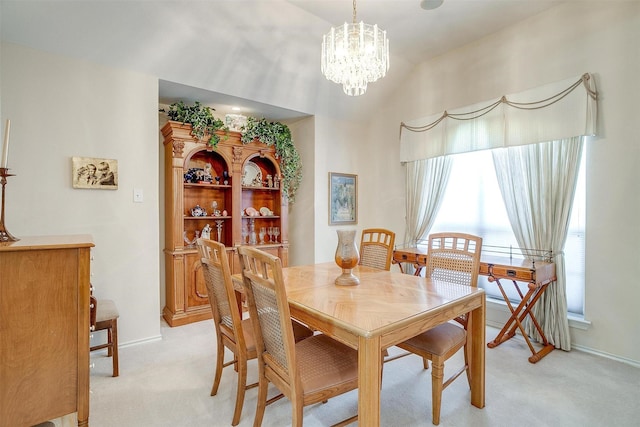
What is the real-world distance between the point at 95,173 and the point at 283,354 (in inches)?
95.2

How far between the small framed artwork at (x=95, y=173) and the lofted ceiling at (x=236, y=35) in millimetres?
865

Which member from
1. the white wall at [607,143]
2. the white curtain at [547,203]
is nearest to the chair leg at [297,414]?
the white curtain at [547,203]

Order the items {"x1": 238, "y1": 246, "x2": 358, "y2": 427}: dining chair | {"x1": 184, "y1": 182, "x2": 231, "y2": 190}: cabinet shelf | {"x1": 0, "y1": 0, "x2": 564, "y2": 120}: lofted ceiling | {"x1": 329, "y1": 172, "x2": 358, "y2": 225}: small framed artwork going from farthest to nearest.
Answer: {"x1": 329, "y1": 172, "x2": 358, "y2": 225}: small framed artwork, {"x1": 184, "y1": 182, "x2": 231, "y2": 190}: cabinet shelf, {"x1": 0, "y1": 0, "x2": 564, "y2": 120}: lofted ceiling, {"x1": 238, "y1": 246, "x2": 358, "y2": 427}: dining chair

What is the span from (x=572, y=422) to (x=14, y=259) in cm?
293

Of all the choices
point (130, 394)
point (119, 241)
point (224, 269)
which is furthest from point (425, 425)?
point (119, 241)

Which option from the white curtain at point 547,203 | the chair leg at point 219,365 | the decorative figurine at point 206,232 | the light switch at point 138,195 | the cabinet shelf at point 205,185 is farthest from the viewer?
the decorative figurine at point 206,232

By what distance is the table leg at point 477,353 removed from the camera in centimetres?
195

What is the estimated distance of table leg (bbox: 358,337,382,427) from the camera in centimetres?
127

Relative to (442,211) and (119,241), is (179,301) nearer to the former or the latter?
(119,241)

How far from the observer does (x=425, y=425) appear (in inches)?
72.2

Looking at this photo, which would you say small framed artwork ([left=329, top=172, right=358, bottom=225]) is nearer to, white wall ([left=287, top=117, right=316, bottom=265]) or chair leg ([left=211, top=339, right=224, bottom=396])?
white wall ([left=287, top=117, right=316, bottom=265])

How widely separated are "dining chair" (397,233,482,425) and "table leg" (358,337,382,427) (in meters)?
0.67

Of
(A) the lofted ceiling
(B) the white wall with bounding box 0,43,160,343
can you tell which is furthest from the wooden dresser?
(A) the lofted ceiling

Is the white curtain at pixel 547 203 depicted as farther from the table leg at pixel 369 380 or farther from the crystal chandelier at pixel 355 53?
the table leg at pixel 369 380
